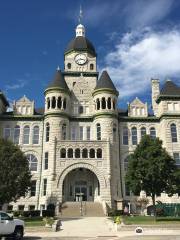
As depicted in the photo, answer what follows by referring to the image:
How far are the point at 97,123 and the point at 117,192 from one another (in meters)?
12.5

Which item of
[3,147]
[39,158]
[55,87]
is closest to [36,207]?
[39,158]

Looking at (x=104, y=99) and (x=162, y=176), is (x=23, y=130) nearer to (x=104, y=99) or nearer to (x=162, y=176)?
(x=104, y=99)

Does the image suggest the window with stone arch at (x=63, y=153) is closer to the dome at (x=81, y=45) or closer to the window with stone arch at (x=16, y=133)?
the window with stone arch at (x=16, y=133)

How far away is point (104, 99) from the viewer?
5847 cm

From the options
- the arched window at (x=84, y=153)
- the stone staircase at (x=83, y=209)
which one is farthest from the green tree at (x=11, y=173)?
the arched window at (x=84, y=153)

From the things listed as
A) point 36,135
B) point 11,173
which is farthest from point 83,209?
point 36,135

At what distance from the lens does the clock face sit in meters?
67.4

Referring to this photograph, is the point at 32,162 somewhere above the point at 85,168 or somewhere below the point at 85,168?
above

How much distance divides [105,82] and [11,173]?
28.0 m

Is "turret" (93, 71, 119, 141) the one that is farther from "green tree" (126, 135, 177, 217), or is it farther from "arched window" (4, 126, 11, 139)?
"green tree" (126, 135, 177, 217)

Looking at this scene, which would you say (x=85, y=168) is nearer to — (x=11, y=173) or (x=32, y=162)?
(x=32, y=162)

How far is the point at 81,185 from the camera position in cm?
5462

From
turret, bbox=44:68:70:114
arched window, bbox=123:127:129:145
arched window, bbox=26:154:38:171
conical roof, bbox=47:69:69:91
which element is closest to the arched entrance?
arched window, bbox=26:154:38:171

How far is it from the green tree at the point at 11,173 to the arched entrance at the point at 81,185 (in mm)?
13821
